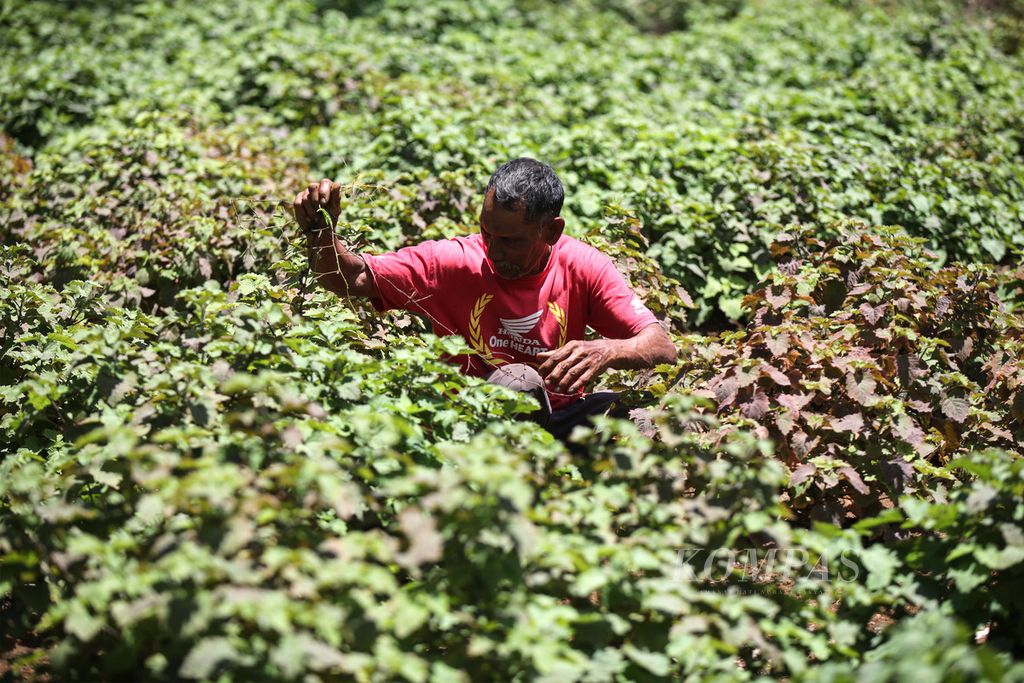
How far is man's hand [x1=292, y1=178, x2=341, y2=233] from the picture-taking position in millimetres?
2945

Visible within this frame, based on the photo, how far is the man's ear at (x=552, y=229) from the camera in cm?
311

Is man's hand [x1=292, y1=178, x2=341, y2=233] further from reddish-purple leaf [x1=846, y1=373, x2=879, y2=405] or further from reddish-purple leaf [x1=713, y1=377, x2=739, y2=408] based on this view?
reddish-purple leaf [x1=846, y1=373, x2=879, y2=405]

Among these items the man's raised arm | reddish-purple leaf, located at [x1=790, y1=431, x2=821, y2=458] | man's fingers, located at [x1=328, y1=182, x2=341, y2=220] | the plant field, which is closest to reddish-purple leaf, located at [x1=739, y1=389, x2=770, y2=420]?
the plant field

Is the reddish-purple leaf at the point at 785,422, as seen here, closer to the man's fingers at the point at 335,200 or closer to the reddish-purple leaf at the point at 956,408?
the reddish-purple leaf at the point at 956,408

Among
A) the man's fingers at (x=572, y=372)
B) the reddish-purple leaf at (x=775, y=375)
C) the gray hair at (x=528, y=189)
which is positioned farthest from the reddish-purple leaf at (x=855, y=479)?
the gray hair at (x=528, y=189)

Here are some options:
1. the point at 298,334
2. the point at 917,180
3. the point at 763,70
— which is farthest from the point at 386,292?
the point at 763,70

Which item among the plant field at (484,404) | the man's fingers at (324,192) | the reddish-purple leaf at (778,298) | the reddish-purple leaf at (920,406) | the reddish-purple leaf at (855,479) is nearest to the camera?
the plant field at (484,404)

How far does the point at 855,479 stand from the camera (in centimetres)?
310

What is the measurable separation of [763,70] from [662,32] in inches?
153

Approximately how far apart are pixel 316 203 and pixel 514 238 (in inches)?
26.2

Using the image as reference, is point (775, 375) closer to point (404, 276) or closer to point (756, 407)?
point (756, 407)

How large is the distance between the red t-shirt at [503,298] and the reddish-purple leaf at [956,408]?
3.99 feet

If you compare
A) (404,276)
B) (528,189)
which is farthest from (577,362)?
(404,276)

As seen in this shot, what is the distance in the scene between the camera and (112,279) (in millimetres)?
4133
